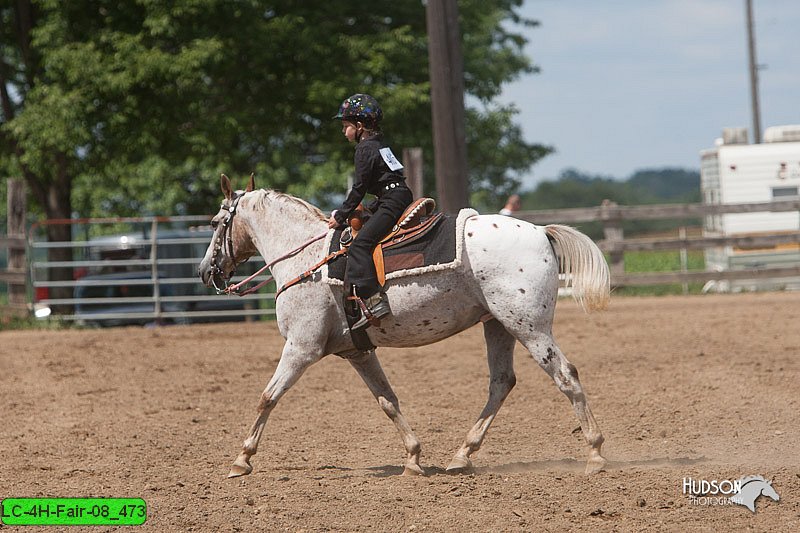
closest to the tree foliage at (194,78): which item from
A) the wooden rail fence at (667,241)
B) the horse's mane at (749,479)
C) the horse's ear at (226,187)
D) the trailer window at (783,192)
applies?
the wooden rail fence at (667,241)

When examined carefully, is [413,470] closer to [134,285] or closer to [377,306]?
[377,306]

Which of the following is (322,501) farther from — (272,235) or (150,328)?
(150,328)

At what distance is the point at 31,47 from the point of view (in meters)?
19.0

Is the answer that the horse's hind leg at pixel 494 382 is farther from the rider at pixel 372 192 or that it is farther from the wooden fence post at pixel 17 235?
the wooden fence post at pixel 17 235

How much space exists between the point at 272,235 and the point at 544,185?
85513mm

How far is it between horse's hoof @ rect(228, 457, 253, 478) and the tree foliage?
41.1 feet

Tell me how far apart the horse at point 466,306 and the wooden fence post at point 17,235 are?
40.0ft

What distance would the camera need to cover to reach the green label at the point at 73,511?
5605 millimetres

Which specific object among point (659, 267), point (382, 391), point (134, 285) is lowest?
point (659, 267)

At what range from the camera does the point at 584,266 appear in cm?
688

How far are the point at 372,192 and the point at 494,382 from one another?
5.01ft

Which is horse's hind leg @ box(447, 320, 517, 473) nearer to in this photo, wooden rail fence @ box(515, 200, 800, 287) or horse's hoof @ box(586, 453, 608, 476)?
horse's hoof @ box(586, 453, 608, 476)

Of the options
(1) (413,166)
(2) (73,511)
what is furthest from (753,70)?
(2) (73,511)

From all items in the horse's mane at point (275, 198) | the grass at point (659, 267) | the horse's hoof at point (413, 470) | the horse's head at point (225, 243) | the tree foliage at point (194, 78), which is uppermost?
the tree foliage at point (194, 78)
